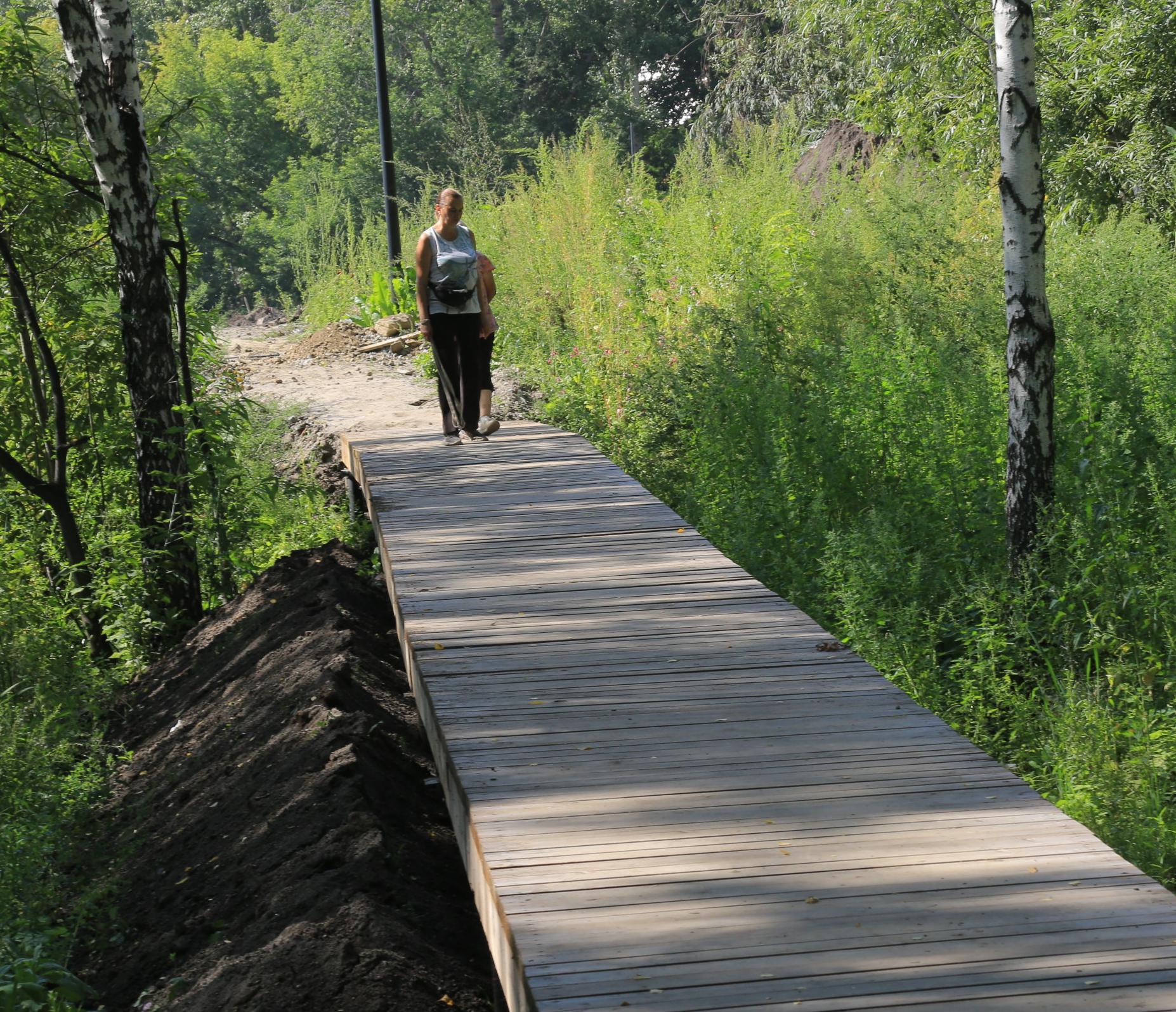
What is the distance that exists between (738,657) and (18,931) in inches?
111

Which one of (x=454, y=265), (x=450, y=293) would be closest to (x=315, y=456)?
(x=450, y=293)

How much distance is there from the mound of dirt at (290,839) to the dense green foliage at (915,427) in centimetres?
204

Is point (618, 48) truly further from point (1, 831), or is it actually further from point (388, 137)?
point (1, 831)

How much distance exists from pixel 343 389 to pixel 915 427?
8547 mm

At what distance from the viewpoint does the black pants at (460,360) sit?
353 inches

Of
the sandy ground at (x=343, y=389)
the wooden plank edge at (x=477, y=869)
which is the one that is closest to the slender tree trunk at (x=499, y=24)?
the sandy ground at (x=343, y=389)

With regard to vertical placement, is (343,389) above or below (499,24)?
below

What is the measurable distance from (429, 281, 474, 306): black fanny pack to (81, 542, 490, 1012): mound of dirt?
7.68 ft

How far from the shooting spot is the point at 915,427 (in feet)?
24.6

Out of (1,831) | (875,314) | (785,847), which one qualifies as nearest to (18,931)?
(1,831)

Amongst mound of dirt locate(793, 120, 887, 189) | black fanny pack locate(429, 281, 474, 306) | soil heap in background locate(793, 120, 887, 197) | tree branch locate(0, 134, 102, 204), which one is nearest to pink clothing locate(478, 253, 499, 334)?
black fanny pack locate(429, 281, 474, 306)

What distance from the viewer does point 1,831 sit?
5.43 meters

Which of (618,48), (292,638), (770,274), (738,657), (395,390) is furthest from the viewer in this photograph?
(618,48)

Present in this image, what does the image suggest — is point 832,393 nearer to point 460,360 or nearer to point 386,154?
point 460,360
